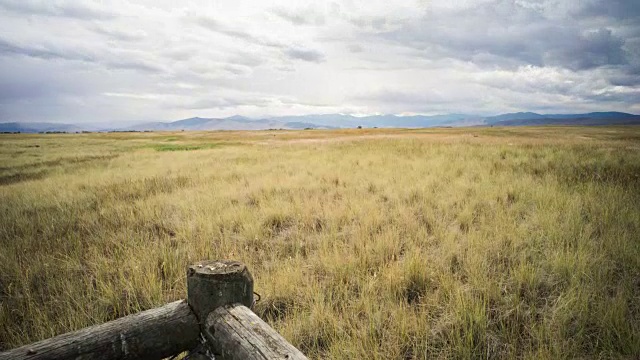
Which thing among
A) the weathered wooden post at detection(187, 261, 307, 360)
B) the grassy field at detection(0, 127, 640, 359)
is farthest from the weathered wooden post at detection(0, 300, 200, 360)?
the grassy field at detection(0, 127, 640, 359)

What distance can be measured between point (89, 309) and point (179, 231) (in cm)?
247

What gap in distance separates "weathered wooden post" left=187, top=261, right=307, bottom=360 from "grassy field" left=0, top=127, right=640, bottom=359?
1059mm

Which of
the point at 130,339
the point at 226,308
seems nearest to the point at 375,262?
the point at 226,308

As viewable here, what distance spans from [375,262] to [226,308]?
Answer: 8.67ft

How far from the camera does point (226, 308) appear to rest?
6.29 ft

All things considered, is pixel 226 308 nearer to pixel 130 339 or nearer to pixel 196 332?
pixel 196 332

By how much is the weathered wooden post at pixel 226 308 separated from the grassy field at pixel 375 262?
1.06m

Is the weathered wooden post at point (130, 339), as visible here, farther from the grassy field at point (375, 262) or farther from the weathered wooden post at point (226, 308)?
the grassy field at point (375, 262)

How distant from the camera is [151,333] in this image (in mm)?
1844

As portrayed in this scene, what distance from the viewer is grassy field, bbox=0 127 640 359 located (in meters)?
2.75

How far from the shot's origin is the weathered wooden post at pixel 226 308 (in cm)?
168

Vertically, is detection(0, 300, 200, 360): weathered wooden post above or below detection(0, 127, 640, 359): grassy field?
above

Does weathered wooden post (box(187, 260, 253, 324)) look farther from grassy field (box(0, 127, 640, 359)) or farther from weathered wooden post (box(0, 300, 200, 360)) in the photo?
grassy field (box(0, 127, 640, 359))

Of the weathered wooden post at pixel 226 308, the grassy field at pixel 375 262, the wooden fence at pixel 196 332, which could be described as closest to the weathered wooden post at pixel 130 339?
the wooden fence at pixel 196 332
